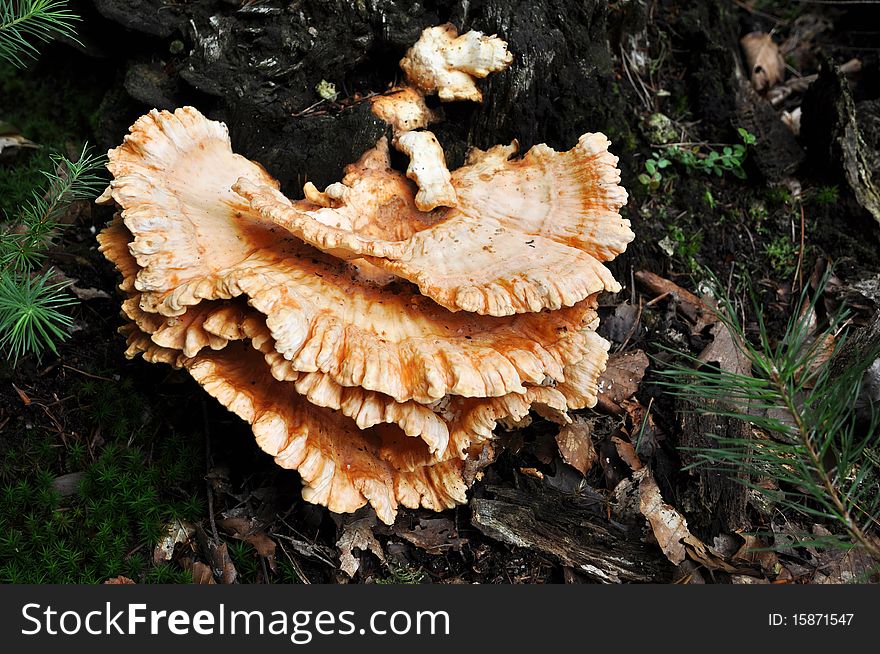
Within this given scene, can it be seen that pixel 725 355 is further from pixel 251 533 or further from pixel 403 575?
pixel 251 533

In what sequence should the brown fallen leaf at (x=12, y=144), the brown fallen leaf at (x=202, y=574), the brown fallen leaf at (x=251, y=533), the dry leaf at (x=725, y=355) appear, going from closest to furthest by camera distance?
the brown fallen leaf at (x=202, y=574)
the brown fallen leaf at (x=251, y=533)
the dry leaf at (x=725, y=355)
the brown fallen leaf at (x=12, y=144)

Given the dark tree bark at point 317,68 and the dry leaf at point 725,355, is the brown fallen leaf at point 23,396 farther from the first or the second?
the dry leaf at point 725,355

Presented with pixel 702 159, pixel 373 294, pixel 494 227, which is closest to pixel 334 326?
pixel 373 294

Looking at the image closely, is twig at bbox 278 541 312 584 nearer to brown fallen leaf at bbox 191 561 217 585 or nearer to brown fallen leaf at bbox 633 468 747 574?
brown fallen leaf at bbox 191 561 217 585

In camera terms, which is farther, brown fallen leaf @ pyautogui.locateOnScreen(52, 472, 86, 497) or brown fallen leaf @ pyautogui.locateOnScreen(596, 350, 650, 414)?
brown fallen leaf @ pyautogui.locateOnScreen(596, 350, 650, 414)

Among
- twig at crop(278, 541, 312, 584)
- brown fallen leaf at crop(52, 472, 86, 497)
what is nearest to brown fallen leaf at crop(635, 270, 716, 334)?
twig at crop(278, 541, 312, 584)

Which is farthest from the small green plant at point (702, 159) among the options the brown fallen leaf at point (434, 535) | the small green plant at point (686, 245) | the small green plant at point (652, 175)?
the brown fallen leaf at point (434, 535)

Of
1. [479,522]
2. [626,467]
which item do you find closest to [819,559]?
[626,467]
